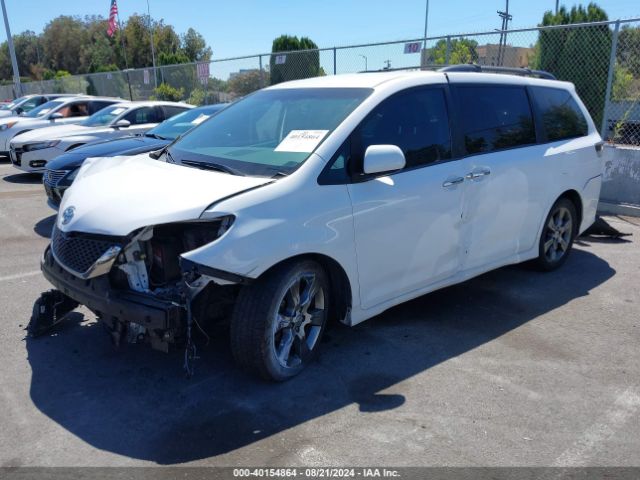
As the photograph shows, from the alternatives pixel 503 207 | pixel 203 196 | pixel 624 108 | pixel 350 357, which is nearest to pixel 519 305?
pixel 503 207

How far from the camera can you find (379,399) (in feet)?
11.6

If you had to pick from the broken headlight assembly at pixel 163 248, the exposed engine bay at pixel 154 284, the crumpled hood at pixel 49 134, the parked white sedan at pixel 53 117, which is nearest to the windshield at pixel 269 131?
the broken headlight assembly at pixel 163 248

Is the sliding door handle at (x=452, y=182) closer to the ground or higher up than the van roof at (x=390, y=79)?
closer to the ground

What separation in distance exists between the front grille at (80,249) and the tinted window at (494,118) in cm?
280

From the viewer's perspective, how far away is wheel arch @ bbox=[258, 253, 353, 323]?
12.3 ft

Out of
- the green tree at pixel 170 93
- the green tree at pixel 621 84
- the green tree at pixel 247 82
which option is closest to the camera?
the green tree at pixel 621 84

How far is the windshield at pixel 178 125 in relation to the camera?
8.66 metres

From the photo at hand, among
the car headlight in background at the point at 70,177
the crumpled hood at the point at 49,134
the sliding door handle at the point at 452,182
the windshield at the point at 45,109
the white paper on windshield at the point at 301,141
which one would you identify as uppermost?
the white paper on windshield at the point at 301,141

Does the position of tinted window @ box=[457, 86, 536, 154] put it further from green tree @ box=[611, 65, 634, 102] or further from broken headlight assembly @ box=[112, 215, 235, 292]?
green tree @ box=[611, 65, 634, 102]

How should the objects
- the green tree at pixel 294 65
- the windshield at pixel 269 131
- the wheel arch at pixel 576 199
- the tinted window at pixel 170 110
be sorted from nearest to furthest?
the windshield at pixel 269 131, the wheel arch at pixel 576 199, the tinted window at pixel 170 110, the green tree at pixel 294 65

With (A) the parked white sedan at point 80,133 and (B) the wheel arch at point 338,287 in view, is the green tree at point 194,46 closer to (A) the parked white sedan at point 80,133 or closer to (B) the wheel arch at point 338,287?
(A) the parked white sedan at point 80,133

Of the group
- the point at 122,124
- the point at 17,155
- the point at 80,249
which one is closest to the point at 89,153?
the point at 122,124

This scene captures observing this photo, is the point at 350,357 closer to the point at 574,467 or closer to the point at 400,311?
the point at 400,311

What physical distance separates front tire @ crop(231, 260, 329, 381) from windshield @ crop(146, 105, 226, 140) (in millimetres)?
5313
